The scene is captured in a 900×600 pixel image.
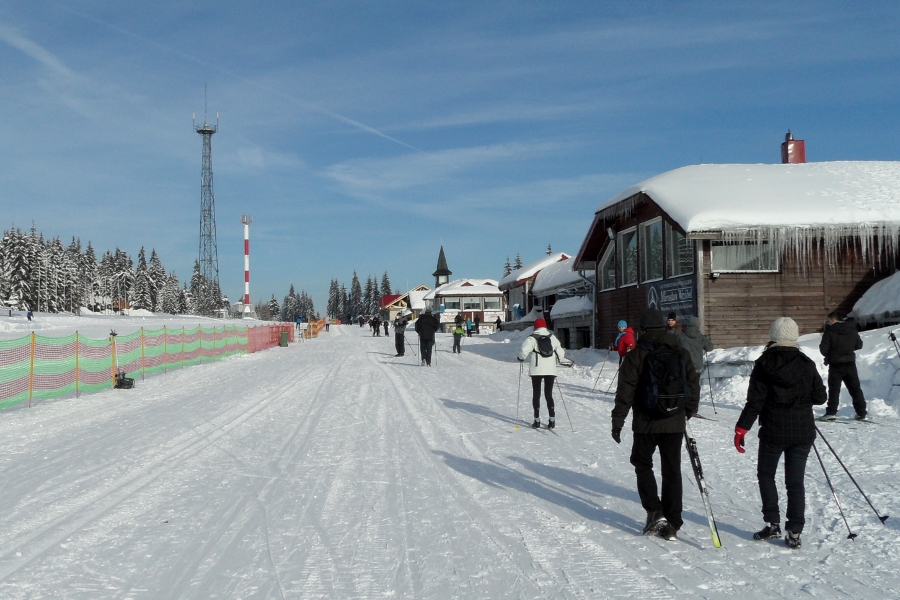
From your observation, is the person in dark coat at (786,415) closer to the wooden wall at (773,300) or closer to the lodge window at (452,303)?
the wooden wall at (773,300)

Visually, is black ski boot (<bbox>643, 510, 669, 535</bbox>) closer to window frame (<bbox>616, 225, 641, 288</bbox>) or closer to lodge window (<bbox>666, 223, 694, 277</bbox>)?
lodge window (<bbox>666, 223, 694, 277</bbox>)

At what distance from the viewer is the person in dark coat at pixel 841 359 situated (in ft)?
33.7

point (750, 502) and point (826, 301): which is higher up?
point (826, 301)

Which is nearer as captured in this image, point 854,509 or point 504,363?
point 854,509

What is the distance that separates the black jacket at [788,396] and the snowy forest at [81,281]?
243ft

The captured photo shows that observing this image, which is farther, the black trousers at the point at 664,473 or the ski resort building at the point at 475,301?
the ski resort building at the point at 475,301

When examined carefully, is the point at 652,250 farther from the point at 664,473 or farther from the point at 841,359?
the point at 664,473

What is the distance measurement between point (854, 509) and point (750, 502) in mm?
780

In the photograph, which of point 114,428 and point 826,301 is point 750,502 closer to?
point 114,428

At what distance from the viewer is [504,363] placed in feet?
79.8

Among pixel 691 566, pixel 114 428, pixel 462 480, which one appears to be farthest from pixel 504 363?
pixel 691 566

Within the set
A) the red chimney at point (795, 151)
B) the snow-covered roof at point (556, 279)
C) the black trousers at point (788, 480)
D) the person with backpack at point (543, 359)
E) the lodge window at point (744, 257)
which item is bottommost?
the black trousers at point (788, 480)

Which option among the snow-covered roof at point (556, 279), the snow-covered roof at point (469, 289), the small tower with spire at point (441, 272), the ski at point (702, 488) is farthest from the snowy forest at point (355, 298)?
the ski at point (702, 488)

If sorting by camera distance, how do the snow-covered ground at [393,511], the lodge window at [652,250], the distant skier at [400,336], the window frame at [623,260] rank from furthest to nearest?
the distant skier at [400,336] → the window frame at [623,260] → the lodge window at [652,250] → the snow-covered ground at [393,511]
